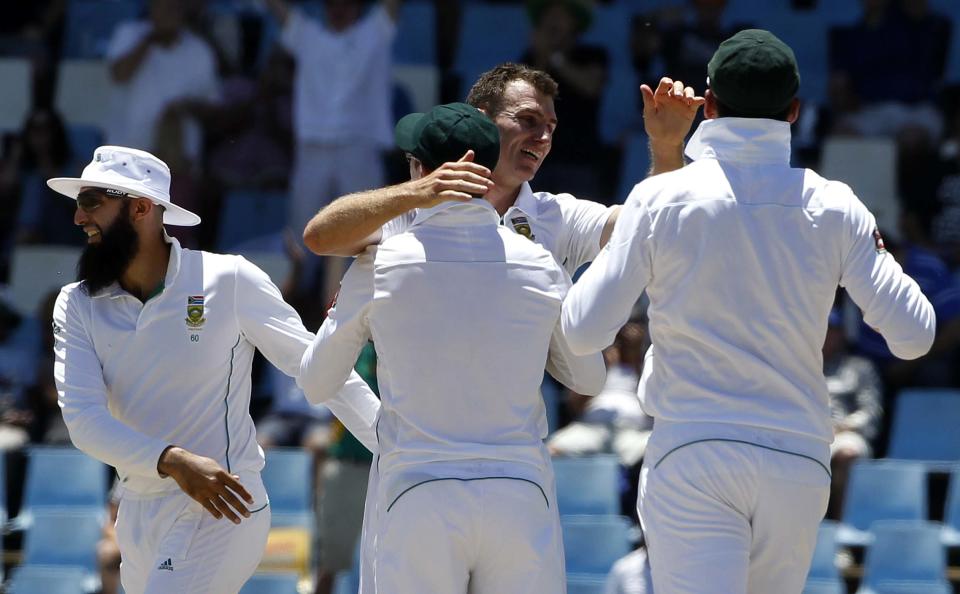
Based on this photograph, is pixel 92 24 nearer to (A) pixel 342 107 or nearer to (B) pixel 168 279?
(A) pixel 342 107

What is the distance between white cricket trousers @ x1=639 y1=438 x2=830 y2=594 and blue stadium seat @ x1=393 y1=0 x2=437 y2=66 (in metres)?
7.80

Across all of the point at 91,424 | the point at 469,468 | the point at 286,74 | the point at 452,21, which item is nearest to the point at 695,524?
the point at 469,468

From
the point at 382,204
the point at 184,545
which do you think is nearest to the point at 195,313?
the point at 184,545

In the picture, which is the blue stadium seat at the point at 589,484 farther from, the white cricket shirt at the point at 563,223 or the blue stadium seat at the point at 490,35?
the blue stadium seat at the point at 490,35

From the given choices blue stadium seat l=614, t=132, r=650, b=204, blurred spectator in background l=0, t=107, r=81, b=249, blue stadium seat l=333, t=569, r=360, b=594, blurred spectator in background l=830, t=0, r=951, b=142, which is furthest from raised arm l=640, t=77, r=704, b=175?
blurred spectator in background l=0, t=107, r=81, b=249

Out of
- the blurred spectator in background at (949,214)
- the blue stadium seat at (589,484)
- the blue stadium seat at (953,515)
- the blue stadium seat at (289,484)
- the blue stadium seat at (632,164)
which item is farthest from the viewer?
the blue stadium seat at (632,164)

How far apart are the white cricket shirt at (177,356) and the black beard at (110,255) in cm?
3

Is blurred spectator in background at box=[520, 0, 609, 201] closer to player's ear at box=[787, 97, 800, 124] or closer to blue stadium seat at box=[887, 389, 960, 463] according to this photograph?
blue stadium seat at box=[887, 389, 960, 463]

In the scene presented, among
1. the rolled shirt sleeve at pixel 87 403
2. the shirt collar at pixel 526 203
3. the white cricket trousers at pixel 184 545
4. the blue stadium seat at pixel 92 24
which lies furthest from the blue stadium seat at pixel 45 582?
the blue stadium seat at pixel 92 24

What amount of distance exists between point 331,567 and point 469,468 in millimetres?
4337

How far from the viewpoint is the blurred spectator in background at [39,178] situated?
10469 millimetres

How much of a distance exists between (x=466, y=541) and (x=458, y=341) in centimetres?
48

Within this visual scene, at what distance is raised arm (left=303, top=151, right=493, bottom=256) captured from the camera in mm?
3854

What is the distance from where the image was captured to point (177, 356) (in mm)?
4641
